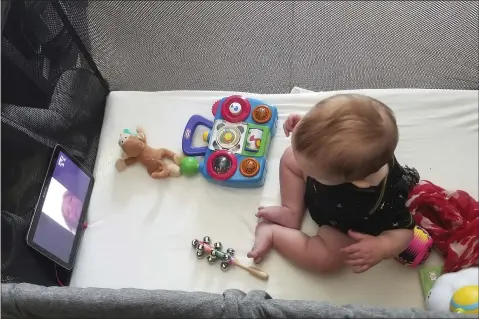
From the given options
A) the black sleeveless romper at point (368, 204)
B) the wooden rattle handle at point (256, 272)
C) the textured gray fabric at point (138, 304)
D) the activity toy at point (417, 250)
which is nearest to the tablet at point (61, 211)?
the textured gray fabric at point (138, 304)

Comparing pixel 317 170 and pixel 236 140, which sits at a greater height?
pixel 236 140

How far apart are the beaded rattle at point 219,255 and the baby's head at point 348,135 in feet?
0.87

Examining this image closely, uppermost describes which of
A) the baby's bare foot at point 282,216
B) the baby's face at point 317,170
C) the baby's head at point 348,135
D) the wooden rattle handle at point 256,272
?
→ the baby's head at point 348,135

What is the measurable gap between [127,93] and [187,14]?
0.21 m

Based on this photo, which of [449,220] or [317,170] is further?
[449,220]

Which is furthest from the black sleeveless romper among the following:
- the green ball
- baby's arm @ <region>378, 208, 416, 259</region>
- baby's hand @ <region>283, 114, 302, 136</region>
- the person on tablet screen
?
the person on tablet screen

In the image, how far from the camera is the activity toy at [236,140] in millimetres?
949

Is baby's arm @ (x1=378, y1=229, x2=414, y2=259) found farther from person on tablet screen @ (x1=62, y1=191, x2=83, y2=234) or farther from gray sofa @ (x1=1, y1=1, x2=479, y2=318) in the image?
person on tablet screen @ (x1=62, y1=191, x2=83, y2=234)

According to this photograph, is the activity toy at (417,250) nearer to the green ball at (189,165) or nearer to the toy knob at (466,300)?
the toy knob at (466,300)

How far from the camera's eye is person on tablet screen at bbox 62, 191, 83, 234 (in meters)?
0.91

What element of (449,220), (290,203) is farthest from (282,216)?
(449,220)

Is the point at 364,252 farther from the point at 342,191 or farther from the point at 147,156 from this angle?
the point at 147,156

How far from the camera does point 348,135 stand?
644 millimetres

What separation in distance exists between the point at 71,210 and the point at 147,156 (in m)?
0.16
